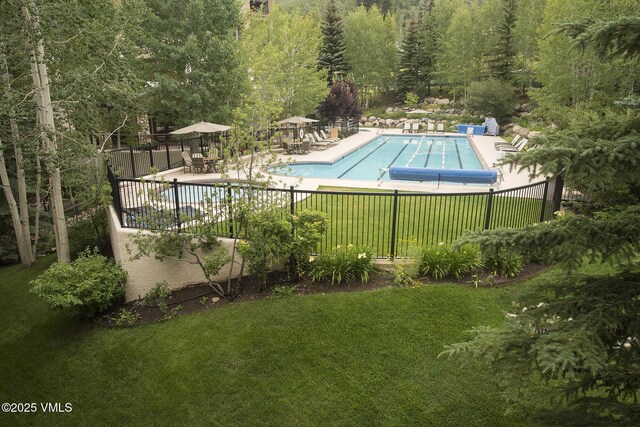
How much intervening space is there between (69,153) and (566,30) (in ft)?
26.9

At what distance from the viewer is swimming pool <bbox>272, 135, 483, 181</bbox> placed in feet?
64.2

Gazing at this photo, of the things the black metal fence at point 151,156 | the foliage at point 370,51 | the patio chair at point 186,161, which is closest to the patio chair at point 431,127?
the foliage at point 370,51

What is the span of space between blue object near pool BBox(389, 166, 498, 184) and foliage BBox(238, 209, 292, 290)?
8271 millimetres

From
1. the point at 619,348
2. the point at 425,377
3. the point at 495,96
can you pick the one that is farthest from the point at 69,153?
the point at 495,96

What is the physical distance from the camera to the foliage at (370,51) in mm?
48562

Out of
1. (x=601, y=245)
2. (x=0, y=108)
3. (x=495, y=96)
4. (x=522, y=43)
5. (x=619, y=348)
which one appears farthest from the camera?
(x=522, y=43)

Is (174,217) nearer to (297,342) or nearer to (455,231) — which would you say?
(297,342)

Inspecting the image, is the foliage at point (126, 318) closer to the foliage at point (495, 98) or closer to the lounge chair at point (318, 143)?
the lounge chair at point (318, 143)

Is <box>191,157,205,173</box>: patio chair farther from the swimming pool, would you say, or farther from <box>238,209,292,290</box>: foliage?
<box>238,209,292,290</box>: foliage

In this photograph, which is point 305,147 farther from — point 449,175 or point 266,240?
point 266,240

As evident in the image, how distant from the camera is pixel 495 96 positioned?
109ft

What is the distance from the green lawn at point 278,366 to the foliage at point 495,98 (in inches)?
1169

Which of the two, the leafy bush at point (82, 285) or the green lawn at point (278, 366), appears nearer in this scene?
the green lawn at point (278, 366)

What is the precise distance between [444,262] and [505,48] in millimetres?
35791
